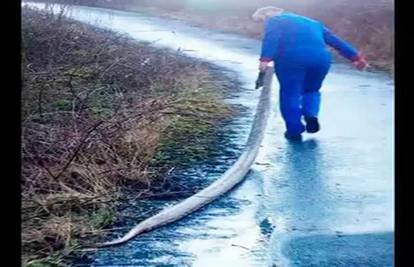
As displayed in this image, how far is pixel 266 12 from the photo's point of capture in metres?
1.78

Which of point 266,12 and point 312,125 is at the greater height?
point 266,12

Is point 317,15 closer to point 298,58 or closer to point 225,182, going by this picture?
point 298,58

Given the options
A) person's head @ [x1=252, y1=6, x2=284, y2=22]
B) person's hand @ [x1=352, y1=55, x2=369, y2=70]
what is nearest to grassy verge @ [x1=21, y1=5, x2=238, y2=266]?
person's head @ [x1=252, y1=6, x2=284, y2=22]

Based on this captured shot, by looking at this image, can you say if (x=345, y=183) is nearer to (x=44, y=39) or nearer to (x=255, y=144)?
(x=255, y=144)

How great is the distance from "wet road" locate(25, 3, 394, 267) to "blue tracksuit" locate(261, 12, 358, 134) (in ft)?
0.09

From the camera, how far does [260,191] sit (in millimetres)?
1725

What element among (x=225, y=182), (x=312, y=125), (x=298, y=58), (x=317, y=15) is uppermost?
(x=317, y=15)

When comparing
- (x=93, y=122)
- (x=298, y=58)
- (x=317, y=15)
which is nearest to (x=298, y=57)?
(x=298, y=58)

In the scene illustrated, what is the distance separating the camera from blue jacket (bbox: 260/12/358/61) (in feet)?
5.82

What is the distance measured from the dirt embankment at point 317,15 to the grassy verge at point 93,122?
11 centimetres

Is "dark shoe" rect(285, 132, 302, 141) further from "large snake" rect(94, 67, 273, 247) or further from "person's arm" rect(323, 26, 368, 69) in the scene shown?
"person's arm" rect(323, 26, 368, 69)

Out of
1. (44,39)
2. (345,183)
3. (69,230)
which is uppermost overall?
(44,39)

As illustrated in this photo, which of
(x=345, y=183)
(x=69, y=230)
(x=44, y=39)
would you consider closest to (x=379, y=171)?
(x=345, y=183)

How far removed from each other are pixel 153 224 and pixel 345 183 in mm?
438
